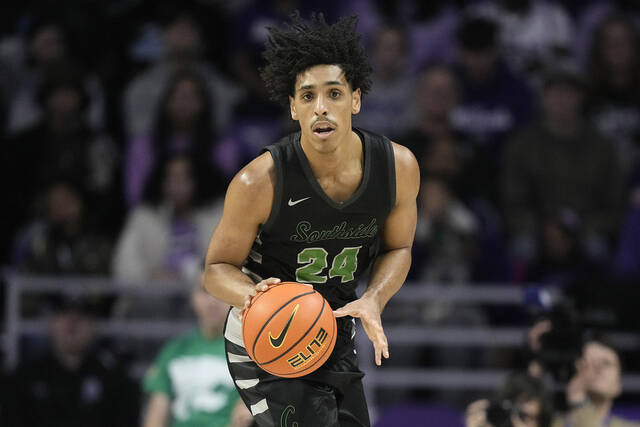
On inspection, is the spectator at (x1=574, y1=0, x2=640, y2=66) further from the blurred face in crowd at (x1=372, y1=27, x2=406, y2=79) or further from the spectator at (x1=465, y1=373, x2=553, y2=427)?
the spectator at (x1=465, y1=373, x2=553, y2=427)

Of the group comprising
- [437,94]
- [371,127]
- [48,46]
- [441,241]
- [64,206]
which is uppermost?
[48,46]

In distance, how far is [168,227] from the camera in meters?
7.30

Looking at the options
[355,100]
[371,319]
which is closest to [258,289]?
[371,319]

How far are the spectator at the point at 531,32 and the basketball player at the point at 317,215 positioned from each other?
15.5ft

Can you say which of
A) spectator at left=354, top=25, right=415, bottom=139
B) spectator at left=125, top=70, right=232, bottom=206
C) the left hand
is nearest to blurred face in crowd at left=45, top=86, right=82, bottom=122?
spectator at left=125, top=70, right=232, bottom=206

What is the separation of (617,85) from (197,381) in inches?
167

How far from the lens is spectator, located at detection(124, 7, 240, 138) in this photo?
26.5 feet

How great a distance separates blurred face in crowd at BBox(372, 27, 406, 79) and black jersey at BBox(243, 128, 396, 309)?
4003 mm

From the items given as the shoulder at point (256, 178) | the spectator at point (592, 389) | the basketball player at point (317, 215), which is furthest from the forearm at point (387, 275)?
the spectator at point (592, 389)

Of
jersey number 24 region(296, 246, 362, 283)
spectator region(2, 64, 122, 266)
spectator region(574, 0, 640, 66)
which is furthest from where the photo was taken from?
spectator region(574, 0, 640, 66)

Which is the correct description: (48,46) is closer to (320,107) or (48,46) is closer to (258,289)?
(320,107)

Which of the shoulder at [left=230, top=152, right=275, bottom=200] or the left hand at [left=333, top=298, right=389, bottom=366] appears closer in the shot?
the left hand at [left=333, top=298, right=389, bottom=366]

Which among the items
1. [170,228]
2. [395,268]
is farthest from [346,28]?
[170,228]

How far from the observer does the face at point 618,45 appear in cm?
802
